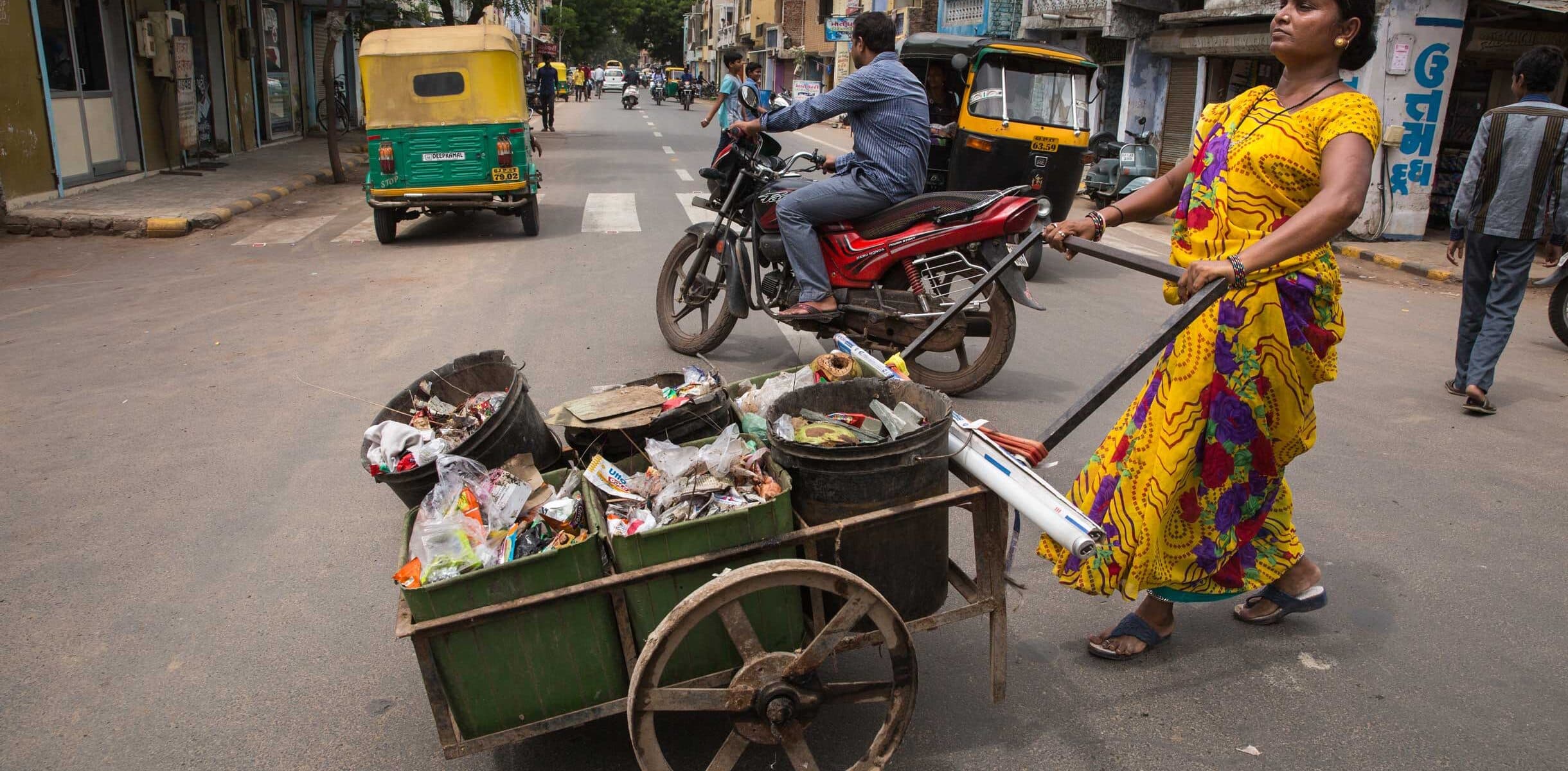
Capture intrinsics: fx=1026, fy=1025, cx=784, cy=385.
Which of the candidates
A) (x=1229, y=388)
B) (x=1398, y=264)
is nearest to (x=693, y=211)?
(x=1398, y=264)

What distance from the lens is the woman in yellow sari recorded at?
99.9 inches

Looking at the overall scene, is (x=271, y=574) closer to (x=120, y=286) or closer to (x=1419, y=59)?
(x=120, y=286)

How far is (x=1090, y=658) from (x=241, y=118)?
19.3 m

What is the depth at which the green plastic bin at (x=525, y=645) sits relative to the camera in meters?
2.19

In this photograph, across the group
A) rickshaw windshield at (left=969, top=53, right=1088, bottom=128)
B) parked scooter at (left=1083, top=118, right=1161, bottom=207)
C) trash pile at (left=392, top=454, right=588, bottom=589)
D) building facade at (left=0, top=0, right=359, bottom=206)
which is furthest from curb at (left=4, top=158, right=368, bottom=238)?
parked scooter at (left=1083, top=118, right=1161, bottom=207)

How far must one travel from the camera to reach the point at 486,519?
253cm

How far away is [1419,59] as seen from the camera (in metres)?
11.8

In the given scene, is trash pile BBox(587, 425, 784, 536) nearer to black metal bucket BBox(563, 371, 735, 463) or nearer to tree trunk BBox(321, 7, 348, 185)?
black metal bucket BBox(563, 371, 735, 463)

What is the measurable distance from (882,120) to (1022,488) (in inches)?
132

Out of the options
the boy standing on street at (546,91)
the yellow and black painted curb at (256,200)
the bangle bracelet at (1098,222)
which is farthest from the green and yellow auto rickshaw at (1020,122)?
the boy standing on street at (546,91)

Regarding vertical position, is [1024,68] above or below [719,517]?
above

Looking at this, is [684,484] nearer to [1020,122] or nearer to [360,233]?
[1020,122]

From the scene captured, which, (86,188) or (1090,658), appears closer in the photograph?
(1090,658)

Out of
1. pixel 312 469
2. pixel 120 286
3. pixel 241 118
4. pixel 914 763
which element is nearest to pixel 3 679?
pixel 312 469
